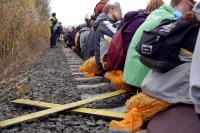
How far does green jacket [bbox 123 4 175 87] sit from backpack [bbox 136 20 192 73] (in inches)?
27.2

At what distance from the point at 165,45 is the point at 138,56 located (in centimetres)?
124

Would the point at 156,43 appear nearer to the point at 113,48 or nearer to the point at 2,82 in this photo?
the point at 113,48

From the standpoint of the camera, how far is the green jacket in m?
4.07

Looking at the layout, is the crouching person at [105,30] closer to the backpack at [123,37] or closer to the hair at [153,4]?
the backpack at [123,37]

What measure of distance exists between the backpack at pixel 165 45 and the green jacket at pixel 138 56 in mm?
690

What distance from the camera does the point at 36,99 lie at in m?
5.32

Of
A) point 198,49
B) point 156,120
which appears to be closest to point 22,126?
point 156,120

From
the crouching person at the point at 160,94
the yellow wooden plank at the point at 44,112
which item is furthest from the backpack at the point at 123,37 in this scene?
the crouching person at the point at 160,94

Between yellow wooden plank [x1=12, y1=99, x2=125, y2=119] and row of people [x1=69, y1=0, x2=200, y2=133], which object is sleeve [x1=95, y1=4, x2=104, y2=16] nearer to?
yellow wooden plank [x1=12, y1=99, x2=125, y2=119]

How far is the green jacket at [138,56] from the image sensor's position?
13.3 ft

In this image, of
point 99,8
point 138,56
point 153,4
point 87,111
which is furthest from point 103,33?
point 99,8

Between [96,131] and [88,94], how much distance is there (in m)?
2.02

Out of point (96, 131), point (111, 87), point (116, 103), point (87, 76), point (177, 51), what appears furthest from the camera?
point (87, 76)

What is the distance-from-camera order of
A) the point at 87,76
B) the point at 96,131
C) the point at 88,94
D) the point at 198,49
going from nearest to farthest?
1. the point at 198,49
2. the point at 96,131
3. the point at 88,94
4. the point at 87,76
